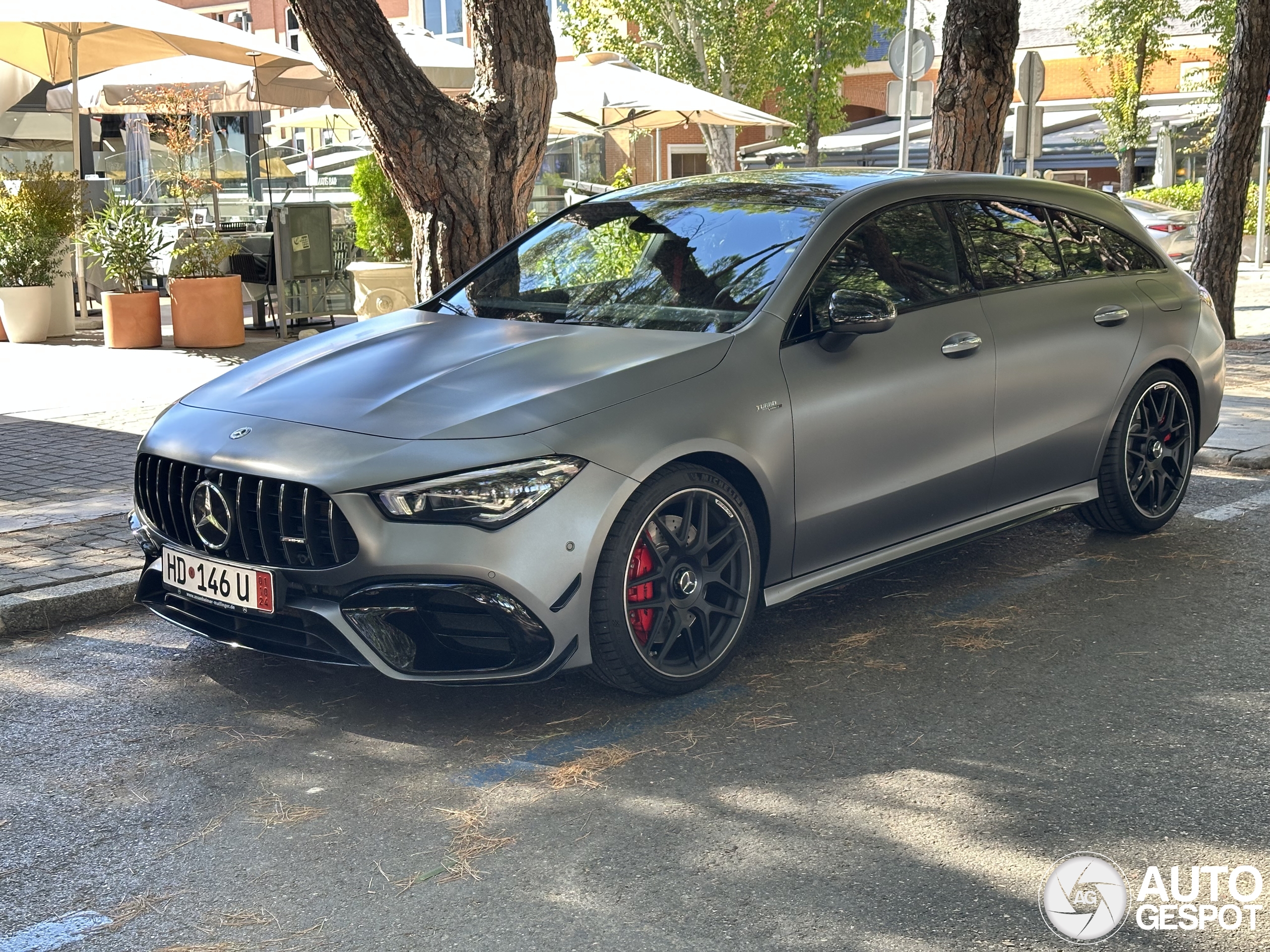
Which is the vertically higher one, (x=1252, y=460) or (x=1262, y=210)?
(x=1262, y=210)

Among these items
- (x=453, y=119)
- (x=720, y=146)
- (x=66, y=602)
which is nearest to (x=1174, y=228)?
(x=720, y=146)

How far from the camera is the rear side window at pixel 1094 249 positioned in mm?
6316

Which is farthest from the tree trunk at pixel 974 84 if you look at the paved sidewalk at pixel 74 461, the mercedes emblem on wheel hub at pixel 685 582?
Answer: the mercedes emblem on wheel hub at pixel 685 582

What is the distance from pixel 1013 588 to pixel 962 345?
3.61 ft

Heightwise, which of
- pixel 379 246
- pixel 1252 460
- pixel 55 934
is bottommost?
pixel 55 934

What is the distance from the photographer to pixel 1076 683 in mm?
4812

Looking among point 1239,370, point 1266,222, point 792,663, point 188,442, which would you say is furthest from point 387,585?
point 1266,222

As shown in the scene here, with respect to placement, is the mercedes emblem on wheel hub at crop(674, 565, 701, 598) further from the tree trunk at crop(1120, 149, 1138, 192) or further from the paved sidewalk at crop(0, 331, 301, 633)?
the tree trunk at crop(1120, 149, 1138, 192)

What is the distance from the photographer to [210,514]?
4.54m

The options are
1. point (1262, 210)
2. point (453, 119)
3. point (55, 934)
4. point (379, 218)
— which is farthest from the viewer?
point (1262, 210)

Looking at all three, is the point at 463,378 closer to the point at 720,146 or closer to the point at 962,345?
the point at 962,345

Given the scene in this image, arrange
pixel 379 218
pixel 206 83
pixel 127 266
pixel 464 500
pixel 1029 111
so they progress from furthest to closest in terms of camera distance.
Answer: pixel 206 83
pixel 379 218
pixel 1029 111
pixel 127 266
pixel 464 500

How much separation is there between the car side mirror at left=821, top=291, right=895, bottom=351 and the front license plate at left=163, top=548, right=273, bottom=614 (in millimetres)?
2021

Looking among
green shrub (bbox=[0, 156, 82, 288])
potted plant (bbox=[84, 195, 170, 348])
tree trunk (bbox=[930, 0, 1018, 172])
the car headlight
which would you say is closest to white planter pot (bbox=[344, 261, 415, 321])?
potted plant (bbox=[84, 195, 170, 348])
